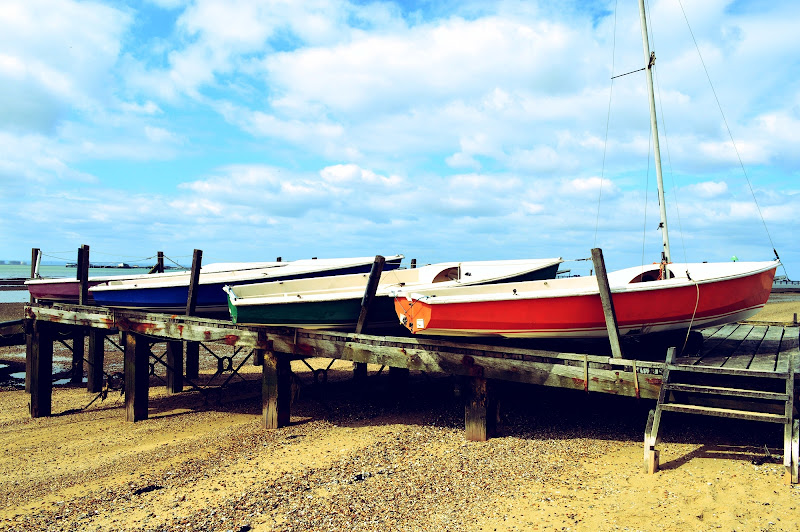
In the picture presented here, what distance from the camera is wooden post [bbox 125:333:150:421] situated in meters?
12.8

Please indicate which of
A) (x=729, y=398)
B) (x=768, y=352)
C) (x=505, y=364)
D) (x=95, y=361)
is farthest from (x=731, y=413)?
(x=95, y=361)

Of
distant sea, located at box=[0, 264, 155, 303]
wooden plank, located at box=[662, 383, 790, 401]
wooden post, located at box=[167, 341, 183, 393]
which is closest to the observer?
wooden plank, located at box=[662, 383, 790, 401]

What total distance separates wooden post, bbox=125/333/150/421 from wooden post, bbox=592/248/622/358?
33.9 feet

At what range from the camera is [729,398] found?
7430 mm

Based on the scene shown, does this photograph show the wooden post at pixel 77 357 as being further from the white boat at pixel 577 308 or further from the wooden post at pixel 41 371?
the white boat at pixel 577 308

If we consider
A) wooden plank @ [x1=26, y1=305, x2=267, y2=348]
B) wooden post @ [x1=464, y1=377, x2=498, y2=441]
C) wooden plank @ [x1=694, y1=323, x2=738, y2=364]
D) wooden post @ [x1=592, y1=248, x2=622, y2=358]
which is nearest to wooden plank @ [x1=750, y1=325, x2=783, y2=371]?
wooden plank @ [x1=694, y1=323, x2=738, y2=364]

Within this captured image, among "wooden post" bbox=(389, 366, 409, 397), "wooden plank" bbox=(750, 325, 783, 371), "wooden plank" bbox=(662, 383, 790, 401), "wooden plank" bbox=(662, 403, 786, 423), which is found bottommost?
"wooden post" bbox=(389, 366, 409, 397)

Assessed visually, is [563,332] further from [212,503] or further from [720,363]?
[212,503]

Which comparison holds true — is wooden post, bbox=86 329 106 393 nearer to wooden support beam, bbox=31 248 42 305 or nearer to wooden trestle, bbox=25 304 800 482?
wooden trestle, bbox=25 304 800 482

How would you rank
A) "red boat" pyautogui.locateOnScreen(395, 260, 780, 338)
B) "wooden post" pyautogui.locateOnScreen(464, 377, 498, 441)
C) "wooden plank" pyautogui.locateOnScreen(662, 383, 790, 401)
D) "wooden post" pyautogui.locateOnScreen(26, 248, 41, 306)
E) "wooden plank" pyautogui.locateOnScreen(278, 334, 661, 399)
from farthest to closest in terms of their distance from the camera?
"wooden post" pyautogui.locateOnScreen(26, 248, 41, 306), "wooden post" pyautogui.locateOnScreen(464, 377, 498, 441), "red boat" pyautogui.locateOnScreen(395, 260, 780, 338), "wooden plank" pyautogui.locateOnScreen(278, 334, 661, 399), "wooden plank" pyautogui.locateOnScreen(662, 383, 790, 401)

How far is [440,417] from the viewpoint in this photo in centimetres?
1056

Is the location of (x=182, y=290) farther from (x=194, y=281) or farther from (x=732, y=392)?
(x=732, y=392)

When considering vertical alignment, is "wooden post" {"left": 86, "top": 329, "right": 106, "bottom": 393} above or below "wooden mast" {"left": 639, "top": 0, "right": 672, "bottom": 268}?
below

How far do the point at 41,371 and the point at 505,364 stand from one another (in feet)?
40.2
